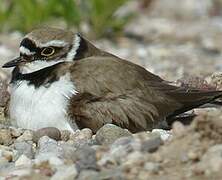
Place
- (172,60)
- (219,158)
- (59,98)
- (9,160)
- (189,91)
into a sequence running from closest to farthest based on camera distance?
(219,158) < (9,160) < (59,98) < (189,91) < (172,60)

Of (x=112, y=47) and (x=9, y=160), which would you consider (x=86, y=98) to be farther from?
(x=112, y=47)

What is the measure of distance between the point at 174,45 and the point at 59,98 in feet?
20.1

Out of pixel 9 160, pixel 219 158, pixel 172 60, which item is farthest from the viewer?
pixel 172 60

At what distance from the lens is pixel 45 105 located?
21.4 feet

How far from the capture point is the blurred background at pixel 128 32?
10.9m

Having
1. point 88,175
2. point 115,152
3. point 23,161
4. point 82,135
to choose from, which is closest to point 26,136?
point 82,135

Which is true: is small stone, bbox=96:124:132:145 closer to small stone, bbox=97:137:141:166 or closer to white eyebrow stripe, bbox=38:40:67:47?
small stone, bbox=97:137:141:166

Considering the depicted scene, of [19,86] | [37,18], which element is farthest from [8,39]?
[19,86]

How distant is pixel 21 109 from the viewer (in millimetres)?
6688

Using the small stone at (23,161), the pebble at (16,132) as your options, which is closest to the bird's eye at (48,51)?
the pebble at (16,132)

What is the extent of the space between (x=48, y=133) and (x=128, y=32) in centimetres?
686

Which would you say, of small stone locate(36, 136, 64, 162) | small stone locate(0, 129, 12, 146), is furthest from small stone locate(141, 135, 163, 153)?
small stone locate(0, 129, 12, 146)

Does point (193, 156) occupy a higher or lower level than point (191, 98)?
lower

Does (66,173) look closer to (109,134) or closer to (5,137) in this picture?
Answer: (109,134)
